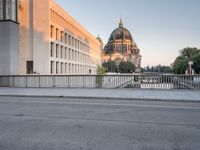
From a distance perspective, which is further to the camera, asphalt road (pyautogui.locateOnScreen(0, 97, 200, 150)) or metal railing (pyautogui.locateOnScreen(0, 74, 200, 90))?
metal railing (pyautogui.locateOnScreen(0, 74, 200, 90))

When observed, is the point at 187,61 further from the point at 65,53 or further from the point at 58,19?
the point at 58,19

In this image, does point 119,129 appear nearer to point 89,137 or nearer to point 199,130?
point 89,137

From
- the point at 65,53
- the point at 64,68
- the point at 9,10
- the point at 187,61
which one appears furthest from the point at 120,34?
the point at 9,10

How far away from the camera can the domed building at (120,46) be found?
532ft

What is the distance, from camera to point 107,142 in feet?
16.4

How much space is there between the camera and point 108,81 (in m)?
20.1

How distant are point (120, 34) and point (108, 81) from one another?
149m

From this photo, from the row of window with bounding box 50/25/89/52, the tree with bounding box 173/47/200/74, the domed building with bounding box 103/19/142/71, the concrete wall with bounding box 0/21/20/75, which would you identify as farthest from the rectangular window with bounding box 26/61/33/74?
the domed building with bounding box 103/19/142/71

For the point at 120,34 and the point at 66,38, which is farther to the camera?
the point at 120,34

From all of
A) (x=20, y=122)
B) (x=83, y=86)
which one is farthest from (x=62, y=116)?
(x=83, y=86)

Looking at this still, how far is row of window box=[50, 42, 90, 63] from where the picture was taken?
45250 mm

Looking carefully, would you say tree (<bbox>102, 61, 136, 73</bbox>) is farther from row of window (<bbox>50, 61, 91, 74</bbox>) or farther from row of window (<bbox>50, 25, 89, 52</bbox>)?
row of window (<bbox>50, 61, 91, 74</bbox>)

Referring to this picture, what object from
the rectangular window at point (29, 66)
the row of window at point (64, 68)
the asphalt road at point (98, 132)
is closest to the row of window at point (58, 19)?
the row of window at point (64, 68)

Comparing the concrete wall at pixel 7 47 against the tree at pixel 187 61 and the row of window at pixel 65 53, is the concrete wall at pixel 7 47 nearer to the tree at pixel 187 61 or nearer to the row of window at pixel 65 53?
the row of window at pixel 65 53
